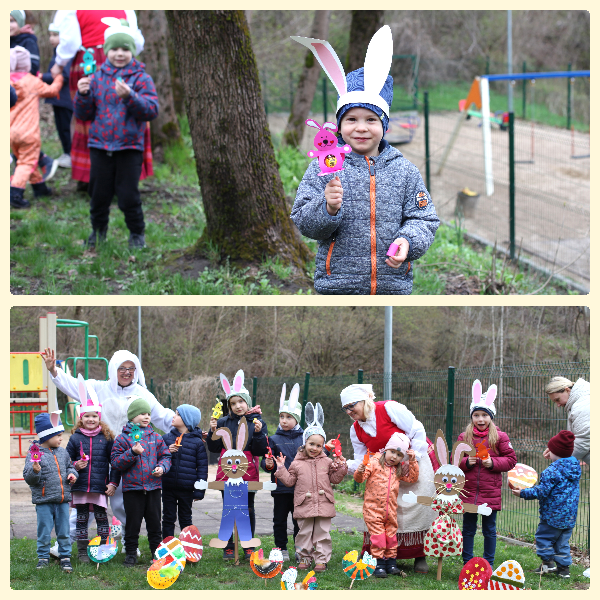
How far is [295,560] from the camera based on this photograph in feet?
17.4

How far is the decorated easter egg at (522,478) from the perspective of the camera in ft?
16.9

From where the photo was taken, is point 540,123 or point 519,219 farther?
point 540,123

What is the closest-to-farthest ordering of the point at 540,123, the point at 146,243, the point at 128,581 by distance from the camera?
the point at 128,581
the point at 146,243
the point at 540,123

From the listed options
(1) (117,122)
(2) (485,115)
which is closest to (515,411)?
(1) (117,122)

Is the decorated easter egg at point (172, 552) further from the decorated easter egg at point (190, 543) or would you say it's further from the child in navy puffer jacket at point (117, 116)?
the child in navy puffer jacket at point (117, 116)

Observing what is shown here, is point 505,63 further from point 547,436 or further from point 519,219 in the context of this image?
point 547,436

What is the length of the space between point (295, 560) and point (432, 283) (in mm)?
3466

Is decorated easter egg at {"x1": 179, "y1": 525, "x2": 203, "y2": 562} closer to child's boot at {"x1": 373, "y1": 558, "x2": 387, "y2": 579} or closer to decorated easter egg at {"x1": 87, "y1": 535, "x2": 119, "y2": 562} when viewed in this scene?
decorated easter egg at {"x1": 87, "y1": 535, "x2": 119, "y2": 562}

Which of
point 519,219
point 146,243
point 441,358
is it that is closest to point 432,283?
point 146,243

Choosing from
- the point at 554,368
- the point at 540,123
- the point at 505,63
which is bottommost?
the point at 554,368

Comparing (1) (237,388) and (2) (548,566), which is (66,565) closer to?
(1) (237,388)

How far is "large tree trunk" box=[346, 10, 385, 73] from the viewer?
11.5m

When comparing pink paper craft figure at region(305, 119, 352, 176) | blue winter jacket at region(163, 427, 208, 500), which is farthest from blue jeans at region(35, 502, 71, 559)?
pink paper craft figure at region(305, 119, 352, 176)

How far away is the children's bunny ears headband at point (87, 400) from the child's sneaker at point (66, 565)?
3.22 ft
